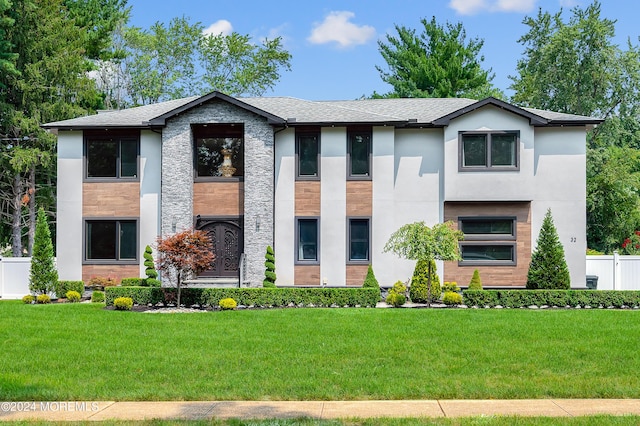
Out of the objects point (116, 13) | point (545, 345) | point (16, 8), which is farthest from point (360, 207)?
point (116, 13)

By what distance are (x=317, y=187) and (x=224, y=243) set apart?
3589 millimetres

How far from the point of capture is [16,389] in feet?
29.4

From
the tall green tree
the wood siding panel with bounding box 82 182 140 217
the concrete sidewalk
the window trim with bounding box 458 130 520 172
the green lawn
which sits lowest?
the concrete sidewalk

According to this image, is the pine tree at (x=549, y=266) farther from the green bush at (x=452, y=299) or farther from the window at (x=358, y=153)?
the window at (x=358, y=153)

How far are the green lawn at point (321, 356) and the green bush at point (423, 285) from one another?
11.7ft

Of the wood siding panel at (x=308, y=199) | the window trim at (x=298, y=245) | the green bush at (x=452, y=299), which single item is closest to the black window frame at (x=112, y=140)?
the wood siding panel at (x=308, y=199)

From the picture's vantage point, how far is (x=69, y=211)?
2278 centimetres

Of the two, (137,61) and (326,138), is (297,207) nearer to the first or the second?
(326,138)

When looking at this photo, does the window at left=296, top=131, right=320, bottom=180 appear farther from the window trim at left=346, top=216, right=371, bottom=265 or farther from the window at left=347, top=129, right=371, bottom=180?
the window trim at left=346, top=216, right=371, bottom=265

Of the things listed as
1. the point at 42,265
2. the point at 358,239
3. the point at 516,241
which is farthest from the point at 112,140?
the point at 516,241

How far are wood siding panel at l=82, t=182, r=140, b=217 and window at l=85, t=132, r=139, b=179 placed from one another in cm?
40

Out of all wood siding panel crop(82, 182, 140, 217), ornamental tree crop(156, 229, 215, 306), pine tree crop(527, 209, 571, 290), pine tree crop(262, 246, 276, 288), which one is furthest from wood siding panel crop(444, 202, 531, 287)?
wood siding panel crop(82, 182, 140, 217)

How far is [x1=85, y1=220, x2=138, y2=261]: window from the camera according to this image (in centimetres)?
2278

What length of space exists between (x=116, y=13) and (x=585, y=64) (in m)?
26.9
